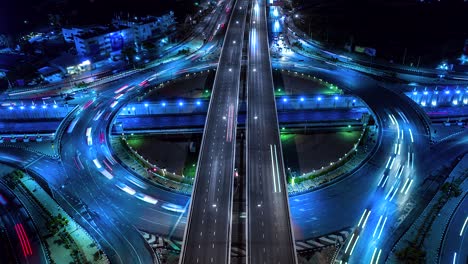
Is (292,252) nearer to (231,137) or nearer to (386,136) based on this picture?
(231,137)

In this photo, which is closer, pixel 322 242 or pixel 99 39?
pixel 322 242

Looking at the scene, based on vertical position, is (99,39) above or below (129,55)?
above

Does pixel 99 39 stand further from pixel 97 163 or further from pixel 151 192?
pixel 151 192

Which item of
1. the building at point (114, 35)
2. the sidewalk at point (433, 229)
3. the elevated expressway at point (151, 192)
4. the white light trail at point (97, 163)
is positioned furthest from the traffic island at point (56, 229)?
the building at point (114, 35)

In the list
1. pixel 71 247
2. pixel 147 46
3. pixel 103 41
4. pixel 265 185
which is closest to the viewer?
pixel 71 247

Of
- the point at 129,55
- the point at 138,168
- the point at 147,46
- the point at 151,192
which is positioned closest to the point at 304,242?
the point at 151,192

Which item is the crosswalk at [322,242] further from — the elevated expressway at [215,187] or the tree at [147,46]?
the tree at [147,46]

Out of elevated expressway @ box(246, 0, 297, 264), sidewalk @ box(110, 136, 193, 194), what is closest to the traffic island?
sidewalk @ box(110, 136, 193, 194)
